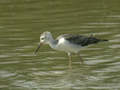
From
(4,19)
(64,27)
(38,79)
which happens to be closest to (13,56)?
(38,79)

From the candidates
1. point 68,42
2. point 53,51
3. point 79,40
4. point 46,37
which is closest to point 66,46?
point 68,42

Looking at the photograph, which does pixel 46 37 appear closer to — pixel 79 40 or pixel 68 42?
pixel 68 42

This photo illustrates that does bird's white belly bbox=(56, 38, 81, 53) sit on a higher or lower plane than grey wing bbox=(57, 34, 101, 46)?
lower

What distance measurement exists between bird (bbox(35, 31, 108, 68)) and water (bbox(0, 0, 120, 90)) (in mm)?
502

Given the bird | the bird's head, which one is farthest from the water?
the bird's head

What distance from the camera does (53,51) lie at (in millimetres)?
18578

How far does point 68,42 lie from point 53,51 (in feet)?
6.42

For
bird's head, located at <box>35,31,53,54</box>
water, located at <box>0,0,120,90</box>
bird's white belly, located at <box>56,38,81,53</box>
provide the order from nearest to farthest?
water, located at <box>0,0,120,90</box> < bird's white belly, located at <box>56,38,81,53</box> < bird's head, located at <box>35,31,53,54</box>

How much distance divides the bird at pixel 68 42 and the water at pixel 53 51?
1.65 feet

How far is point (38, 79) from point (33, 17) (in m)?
8.10

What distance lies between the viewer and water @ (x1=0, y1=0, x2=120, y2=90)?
48.9 feet

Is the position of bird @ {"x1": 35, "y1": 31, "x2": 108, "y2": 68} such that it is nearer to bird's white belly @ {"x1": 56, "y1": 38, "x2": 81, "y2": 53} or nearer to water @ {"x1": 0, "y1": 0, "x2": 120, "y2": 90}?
bird's white belly @ {"x1": 56, "y1": 38, "x2": 81, "y2": 53}

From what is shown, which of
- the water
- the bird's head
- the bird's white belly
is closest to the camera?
the water

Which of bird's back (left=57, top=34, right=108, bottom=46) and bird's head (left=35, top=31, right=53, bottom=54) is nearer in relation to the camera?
bird's back (left=57, top=34, right=108, bottom=46)
